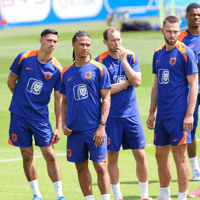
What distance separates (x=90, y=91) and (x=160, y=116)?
3.32ft

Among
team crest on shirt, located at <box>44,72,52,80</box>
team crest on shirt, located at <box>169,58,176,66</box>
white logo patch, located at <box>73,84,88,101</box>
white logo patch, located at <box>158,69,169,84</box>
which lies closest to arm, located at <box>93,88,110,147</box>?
white logo patch, located at <box>73,84,88,101</box>

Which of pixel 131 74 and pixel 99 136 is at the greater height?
pixel 131 74

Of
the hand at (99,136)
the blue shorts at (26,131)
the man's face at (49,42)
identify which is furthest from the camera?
the blue shorts at (26,131)

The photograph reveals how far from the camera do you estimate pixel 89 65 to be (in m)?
5.39

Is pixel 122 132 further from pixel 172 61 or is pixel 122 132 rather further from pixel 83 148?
pixel 172 61

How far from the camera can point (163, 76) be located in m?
5.68

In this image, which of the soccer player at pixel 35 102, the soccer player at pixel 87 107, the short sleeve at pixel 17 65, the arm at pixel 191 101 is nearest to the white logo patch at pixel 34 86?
the soccer player at pixel 35 102

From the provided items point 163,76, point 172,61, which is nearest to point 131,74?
point 163,76

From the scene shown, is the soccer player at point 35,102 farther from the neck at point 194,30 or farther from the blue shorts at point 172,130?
the neck at point 194,30

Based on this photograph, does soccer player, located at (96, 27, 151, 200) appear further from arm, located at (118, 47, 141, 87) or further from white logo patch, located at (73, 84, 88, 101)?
white logo patch, located at (73, 84, 88, 101)

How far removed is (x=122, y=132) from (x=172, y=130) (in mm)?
713

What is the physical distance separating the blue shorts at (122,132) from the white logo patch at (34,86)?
1.07m

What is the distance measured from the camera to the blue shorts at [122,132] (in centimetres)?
596

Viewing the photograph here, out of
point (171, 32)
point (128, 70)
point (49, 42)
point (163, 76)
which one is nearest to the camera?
point (171, 32)
